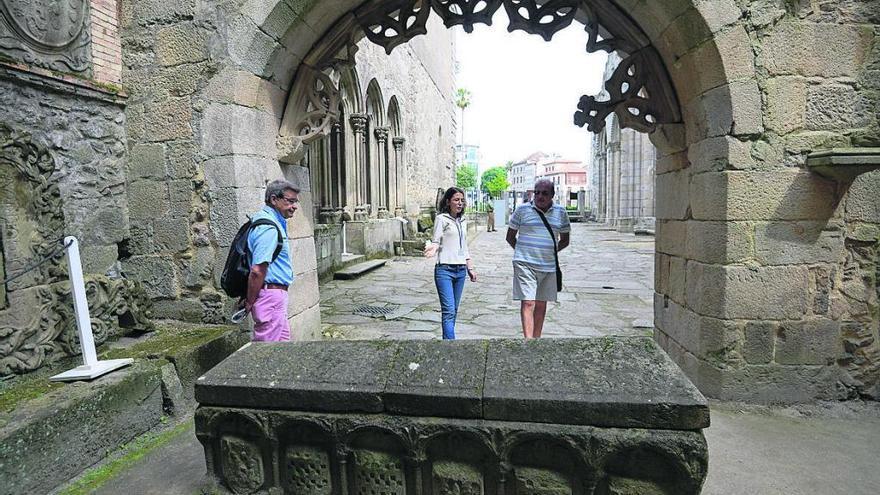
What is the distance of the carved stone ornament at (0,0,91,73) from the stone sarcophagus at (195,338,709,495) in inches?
97.6

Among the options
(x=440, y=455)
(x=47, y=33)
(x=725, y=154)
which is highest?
(x=47, y=33)

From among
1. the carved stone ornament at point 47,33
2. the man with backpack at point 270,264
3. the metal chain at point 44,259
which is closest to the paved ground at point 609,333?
the man with backpack at point 270,264

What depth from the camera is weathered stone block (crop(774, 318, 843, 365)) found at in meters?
3.10

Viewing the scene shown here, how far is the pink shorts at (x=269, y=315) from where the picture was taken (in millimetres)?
2766

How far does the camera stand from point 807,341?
3105 millimetres

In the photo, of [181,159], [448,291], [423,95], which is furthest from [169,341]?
[423,95]

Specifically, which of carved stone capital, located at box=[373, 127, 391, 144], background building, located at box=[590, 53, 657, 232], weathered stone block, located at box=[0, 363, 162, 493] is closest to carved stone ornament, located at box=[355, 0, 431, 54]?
weathered stone block, located at box=[0, 363, 162, 493]

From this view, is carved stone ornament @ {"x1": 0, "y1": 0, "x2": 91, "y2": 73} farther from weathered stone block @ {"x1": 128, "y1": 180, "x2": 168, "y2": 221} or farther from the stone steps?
the stone steps

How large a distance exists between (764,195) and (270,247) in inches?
117

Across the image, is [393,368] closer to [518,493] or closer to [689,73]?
[518,493]

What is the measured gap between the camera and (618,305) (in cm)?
602

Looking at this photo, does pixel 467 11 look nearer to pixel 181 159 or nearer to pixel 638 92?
pixel 638 92

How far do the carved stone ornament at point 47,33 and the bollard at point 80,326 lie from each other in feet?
4.27

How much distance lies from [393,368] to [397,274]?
23.5ft
